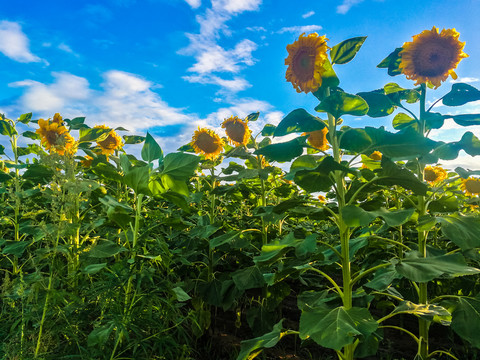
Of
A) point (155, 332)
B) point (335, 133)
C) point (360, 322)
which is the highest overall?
point (335, 133)

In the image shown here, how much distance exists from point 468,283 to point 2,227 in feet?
12.9

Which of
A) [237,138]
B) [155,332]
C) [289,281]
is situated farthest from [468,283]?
[155,332]

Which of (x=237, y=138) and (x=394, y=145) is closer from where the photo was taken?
(x=394, y=145)

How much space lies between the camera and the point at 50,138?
307 centimetres

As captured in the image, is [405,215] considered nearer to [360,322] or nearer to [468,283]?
[360,322]

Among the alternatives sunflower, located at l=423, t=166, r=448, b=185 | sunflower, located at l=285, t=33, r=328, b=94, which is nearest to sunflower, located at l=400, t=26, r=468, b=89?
sunflower, located at l=285, t=33, r=328, b=94

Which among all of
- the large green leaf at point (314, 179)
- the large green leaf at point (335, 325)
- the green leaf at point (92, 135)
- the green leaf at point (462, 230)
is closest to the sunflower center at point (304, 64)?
the large green leaf at point (314, 179)

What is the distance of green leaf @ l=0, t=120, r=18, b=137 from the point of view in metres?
3.32

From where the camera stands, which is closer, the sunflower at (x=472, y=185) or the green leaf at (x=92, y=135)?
the green leaf at (x=92, y=135)

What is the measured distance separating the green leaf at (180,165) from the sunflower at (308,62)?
2.16 feet

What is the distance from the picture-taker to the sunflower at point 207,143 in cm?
313

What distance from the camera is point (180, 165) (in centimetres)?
192

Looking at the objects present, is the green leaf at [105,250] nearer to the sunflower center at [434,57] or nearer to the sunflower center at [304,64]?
the sunflower center at [304,64]

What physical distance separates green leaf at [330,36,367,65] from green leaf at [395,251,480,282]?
38.6 inches
